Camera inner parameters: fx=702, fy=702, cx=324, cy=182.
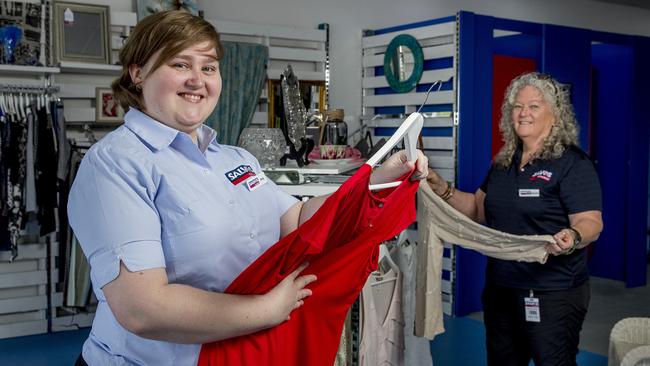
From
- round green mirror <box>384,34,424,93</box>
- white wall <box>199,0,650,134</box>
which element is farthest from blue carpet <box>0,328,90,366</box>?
round green mirror <box>384,34,424,93</box>

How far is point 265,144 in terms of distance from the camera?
3178 mm

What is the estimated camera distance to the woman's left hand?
2.11m

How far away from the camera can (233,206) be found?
67.3 inches

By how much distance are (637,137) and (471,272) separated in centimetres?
261

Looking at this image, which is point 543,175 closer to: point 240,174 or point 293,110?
point 293,110

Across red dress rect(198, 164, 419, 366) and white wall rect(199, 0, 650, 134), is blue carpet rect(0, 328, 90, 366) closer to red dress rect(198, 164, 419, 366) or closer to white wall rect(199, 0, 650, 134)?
white wall rect(199, 0, 650, 134)

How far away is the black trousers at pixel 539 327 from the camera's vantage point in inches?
120

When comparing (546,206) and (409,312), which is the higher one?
(546,206)

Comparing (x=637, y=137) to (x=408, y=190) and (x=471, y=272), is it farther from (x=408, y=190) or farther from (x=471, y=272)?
(x=408, y=190)

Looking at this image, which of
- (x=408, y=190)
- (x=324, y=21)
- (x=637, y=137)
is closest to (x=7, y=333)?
(x=324, y=21)

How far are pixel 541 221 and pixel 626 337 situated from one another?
1.12 m

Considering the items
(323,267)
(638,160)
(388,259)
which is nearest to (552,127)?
(388,259)

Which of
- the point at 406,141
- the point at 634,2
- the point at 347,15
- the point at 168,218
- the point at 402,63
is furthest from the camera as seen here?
the point at 634,2

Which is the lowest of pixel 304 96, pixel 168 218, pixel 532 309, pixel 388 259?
pixel 532 309
